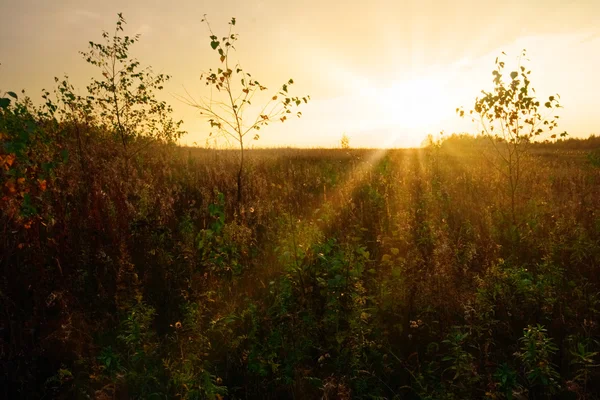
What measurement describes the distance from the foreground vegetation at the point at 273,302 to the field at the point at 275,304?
0.02 meters

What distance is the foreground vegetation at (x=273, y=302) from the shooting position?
2895mm

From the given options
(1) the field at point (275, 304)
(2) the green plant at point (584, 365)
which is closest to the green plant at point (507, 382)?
(1) the field at point (275, 304)

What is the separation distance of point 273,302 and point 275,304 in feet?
1.61

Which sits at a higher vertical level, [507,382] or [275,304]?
[275,304]

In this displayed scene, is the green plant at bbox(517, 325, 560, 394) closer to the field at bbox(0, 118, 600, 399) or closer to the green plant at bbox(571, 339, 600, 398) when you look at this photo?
the field at bbox(0, 118, 600, 399)

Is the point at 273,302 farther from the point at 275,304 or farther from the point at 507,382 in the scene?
the point at 507,382

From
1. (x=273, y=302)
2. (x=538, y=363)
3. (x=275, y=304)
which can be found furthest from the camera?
(x=273, y=302)

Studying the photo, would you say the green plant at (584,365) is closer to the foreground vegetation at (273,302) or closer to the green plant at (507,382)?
the foreground vegetation at (273,302)

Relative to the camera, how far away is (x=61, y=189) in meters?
5.61

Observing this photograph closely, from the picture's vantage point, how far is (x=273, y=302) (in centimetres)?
409

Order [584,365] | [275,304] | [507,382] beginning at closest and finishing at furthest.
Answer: [507,382], [584,365], [275,304]

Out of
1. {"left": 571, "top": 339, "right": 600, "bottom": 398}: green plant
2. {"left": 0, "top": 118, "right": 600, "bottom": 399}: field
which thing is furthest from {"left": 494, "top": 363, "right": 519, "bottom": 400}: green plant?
{"left": 571, "top": 339, "right": 600, "bottom": 398}: green plant

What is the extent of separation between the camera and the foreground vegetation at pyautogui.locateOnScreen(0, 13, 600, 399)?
289 cm

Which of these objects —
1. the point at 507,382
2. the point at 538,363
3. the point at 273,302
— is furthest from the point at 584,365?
the point at 273,302
